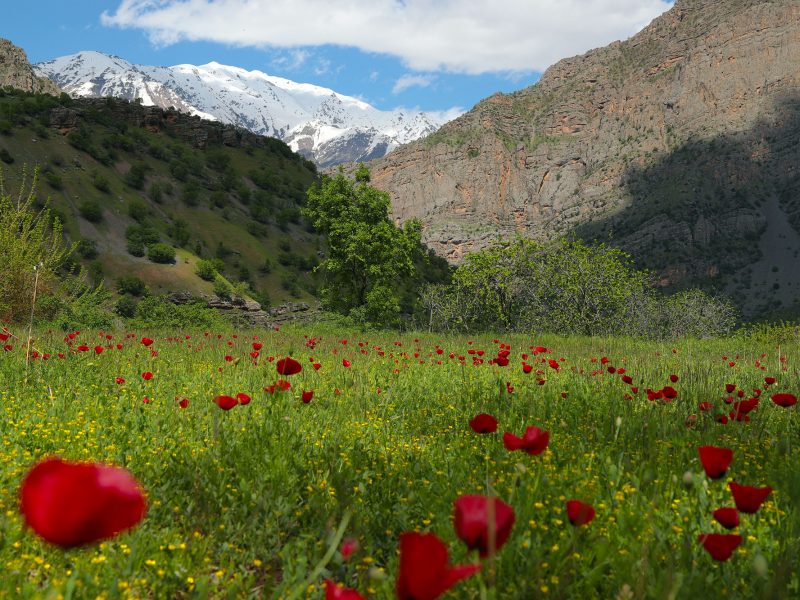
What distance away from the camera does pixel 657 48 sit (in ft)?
553

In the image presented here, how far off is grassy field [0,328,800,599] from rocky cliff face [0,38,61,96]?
104028mm

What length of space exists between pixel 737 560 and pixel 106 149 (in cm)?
5900

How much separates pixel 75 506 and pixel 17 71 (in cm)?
11601

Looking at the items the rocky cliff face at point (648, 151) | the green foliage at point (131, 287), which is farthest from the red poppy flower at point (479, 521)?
the rocky cliff face at point (648, 151)

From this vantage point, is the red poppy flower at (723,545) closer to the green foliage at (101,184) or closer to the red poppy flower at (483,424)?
the red poppy flower at (483,424)

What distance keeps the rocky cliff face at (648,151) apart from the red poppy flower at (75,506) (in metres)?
103

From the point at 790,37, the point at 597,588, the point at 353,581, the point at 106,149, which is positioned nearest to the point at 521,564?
the point at 597,588

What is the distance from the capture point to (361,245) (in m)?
26.4

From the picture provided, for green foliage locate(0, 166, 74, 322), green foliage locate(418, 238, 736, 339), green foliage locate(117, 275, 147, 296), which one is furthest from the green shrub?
green foliage locate(418, 238, 736, 339)

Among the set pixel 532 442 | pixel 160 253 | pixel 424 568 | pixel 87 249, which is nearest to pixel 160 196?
pixel 160 253

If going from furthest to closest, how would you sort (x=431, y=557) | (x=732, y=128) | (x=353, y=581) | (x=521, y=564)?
(x=732, y=128) < (x=353, y=581) < (x=521, y=564) < (x=431, y=557)

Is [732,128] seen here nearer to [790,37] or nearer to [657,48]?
[790,37]

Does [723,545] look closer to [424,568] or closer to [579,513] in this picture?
[579,513]

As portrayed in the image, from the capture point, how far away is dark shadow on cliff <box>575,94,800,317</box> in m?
118
